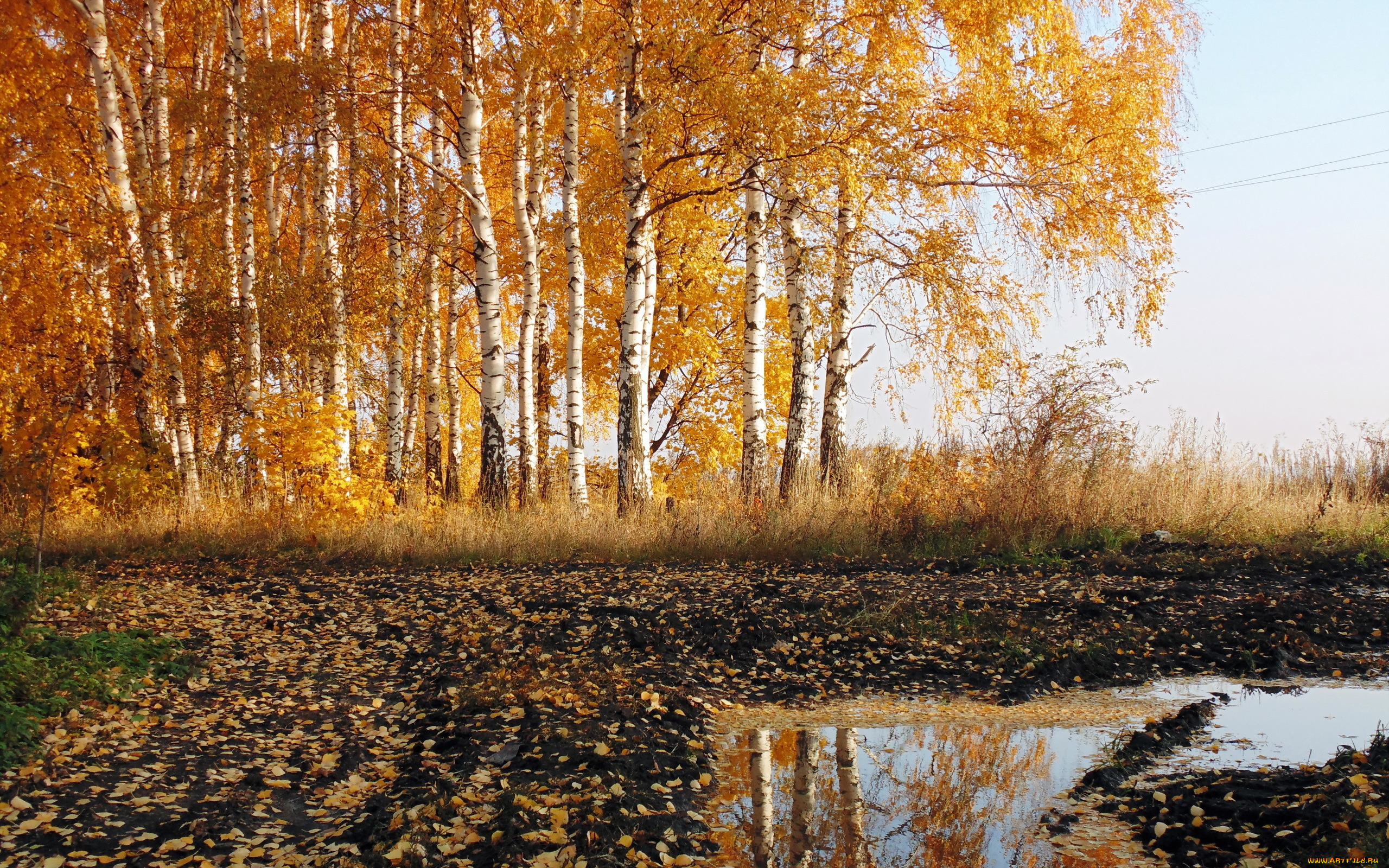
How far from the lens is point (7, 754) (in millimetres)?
4273

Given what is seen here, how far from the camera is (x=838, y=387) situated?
483 inches

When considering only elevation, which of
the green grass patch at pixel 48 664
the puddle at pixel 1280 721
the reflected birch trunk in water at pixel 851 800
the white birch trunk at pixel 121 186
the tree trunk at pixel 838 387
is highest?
the white birch trunk at pixel 121 186

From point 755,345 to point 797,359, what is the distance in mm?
897

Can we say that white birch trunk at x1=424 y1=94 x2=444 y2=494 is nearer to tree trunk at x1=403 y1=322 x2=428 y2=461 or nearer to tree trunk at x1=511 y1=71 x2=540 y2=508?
tree trunk at x1=511 y1=71 x2=540 y2=508

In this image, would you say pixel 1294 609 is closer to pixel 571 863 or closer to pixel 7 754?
pixel 571 863

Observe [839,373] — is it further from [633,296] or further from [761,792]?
[761,792]

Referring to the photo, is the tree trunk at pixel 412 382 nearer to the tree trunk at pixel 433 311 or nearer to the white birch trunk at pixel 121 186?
the tree trunk at pixel 433 311

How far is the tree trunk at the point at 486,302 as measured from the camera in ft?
36.2

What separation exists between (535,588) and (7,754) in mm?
4249

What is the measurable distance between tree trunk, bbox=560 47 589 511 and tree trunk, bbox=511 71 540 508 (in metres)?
0.55

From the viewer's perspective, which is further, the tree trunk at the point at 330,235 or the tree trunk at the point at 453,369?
the tree trunk at the point at 453,369

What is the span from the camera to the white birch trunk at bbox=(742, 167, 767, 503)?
11242mm

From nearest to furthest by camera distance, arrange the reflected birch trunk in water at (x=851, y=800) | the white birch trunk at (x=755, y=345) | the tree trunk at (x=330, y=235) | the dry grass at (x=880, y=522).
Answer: the reflected birch trunk in water at (x=851, y=800) → the dry grass at (x=880, y=522) → the white birch trunk at (x=755, y=345) → the tree trunk at (x=330, y=235)

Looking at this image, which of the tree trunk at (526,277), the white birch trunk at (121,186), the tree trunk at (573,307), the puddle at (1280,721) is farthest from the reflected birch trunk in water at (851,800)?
the white birch trunk at (121,186)
